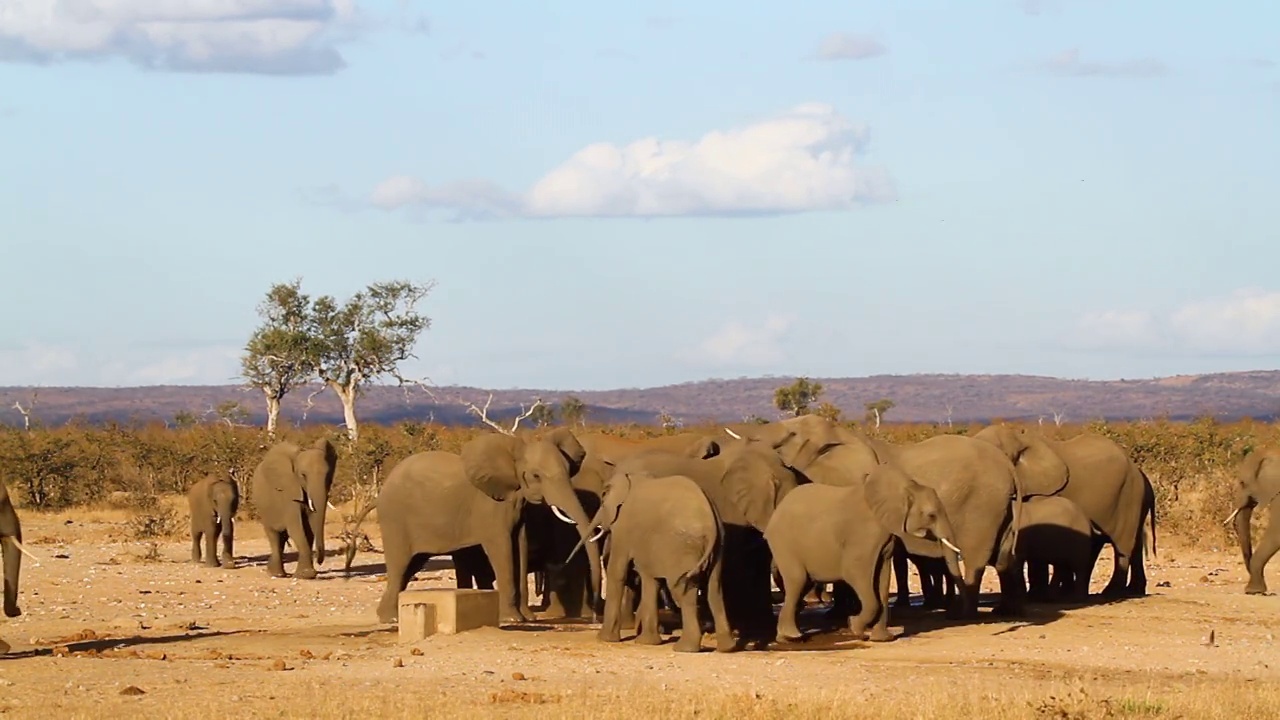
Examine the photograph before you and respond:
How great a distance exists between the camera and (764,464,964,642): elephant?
19297 millimetres

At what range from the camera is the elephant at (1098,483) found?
24297mm

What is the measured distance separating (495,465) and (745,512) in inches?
108

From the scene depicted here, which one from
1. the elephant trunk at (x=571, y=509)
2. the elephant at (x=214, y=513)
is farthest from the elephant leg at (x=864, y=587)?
the elephant at (x=214, y=513)

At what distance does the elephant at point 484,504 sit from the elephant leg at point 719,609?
7.81ft

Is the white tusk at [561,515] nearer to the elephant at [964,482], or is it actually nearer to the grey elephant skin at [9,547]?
the elephant at [964,482]

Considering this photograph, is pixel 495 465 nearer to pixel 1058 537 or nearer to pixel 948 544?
pixel 948 544

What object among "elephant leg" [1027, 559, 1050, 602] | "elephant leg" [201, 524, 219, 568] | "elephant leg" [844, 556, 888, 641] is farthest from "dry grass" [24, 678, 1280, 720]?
"elephant leg" [201, 524, 219, 568]

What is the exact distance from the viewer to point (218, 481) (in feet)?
97.2

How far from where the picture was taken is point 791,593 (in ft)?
64.4

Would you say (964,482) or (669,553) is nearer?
(669,553)

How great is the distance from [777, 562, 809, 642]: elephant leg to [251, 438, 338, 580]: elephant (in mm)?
10333

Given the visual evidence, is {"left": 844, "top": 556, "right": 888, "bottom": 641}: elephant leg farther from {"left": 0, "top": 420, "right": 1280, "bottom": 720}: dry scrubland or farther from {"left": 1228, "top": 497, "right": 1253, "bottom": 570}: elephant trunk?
{"left": 1228, "top": 497, "right": 1253, "bottom": 570}: elephant trunk

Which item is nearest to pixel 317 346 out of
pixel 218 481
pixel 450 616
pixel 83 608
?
pixel 218 481

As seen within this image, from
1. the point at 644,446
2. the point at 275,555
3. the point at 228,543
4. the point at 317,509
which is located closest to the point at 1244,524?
the point at 644,446
